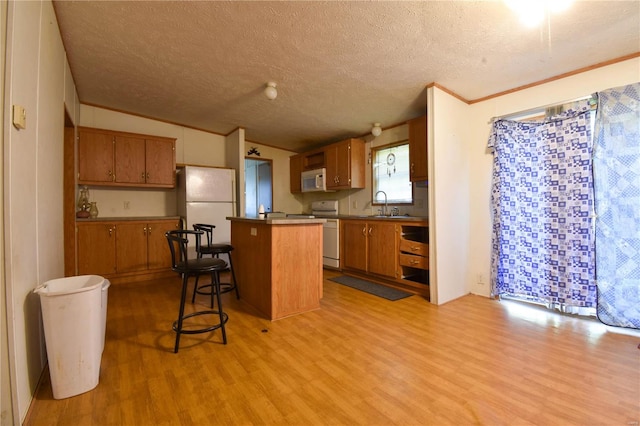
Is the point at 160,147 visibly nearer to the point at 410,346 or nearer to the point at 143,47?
the point at 143,47

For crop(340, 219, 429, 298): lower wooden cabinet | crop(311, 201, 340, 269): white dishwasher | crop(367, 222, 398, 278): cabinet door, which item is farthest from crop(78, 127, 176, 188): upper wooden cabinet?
crop(367, 222, 398, 278): cabinet door

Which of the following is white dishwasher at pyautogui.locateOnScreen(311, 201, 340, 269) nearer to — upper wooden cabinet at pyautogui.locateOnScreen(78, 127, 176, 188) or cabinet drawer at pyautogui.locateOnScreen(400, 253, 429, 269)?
cabinet drawer at pyautogui.locateOnScreen(400, 253, 429, 269)

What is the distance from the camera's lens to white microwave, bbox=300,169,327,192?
4964 millimetres

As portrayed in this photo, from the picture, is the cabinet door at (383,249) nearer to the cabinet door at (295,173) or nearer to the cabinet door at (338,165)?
the cabinet door at (338,165)

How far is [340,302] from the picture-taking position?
3.00 m

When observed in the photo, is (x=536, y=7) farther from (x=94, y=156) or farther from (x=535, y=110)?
(x=94, y=156)

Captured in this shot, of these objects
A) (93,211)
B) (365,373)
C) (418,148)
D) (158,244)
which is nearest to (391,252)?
(418,148)

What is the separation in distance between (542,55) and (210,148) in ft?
14.9

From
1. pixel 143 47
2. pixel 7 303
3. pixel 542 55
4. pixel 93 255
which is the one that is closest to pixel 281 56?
pixel 143 47

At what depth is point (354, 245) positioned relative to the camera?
4094 mm

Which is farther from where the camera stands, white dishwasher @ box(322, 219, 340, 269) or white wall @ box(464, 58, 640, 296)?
white dishwasher @ box(322, 219, 340, 269)

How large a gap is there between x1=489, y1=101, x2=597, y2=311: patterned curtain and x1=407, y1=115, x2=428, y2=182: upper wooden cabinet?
720mm

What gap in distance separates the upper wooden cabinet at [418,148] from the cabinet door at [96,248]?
4.00 m

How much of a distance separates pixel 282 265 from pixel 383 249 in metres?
1.61
